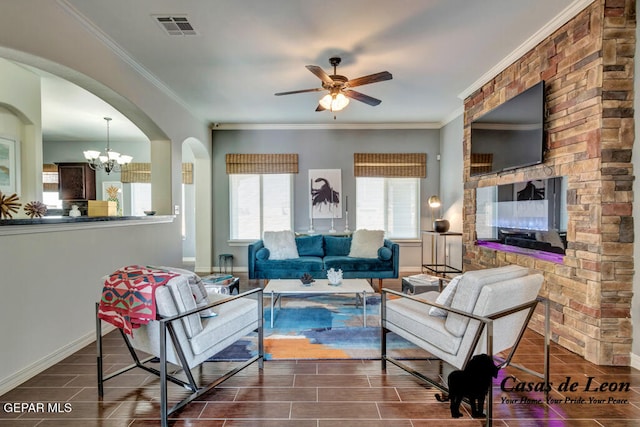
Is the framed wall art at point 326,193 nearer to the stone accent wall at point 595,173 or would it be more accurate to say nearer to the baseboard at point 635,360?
the stone accent wall at point 595,173

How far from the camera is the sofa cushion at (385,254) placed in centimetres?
475

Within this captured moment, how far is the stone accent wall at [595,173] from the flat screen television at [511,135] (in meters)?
0.14

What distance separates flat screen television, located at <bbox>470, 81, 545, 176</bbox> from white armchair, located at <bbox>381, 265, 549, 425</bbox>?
61.7 inches

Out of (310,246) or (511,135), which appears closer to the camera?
(511,135)

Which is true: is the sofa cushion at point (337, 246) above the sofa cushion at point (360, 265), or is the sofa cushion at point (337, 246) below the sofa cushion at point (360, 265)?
above

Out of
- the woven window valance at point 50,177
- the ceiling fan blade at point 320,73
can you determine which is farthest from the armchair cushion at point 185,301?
the woven window valance at point 50,177

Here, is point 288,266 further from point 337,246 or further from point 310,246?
point 337,246

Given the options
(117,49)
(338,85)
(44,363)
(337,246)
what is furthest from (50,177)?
(338,85)

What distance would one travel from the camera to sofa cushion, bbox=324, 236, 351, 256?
213 inches

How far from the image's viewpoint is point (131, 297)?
186 cm

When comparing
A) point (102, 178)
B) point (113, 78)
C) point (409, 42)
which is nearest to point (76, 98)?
point (113, 78)

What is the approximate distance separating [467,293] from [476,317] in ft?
0.75

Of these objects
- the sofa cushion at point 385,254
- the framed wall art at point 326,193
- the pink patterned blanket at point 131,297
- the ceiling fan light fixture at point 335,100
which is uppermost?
the ceiling fan light fixture at point 335,100

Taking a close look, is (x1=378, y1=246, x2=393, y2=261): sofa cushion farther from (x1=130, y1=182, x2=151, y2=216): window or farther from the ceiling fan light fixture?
(x1=130, y1=182, x2=151, y2=216): window
